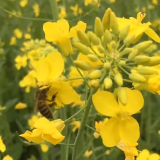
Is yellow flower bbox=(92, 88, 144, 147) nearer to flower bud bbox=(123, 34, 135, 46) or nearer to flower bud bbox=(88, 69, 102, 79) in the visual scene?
flower bud bbox=(88, 69, 102, 79)

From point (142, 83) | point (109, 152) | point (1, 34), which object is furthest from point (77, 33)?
point (1, 34)

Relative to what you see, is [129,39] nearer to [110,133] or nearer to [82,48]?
[82,48]

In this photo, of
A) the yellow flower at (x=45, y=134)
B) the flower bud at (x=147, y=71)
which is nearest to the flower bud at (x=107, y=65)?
the flower bud at (x=147, y=71)

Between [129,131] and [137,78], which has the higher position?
[137,78]

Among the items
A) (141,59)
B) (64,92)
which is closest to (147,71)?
(141,59)

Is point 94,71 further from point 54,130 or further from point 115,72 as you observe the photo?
point 54,130

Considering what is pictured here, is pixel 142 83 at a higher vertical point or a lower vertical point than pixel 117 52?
lower

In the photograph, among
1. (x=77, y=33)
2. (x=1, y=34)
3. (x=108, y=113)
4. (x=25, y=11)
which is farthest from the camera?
(x=25, y=11)
